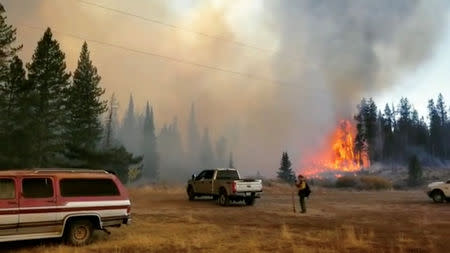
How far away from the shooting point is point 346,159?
506ft

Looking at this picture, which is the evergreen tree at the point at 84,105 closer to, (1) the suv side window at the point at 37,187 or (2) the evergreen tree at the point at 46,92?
(2) the evergreen tree at the point at 46,92

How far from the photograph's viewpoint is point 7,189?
→ 11.9 metres

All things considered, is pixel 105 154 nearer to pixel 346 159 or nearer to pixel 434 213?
pixel 434 213

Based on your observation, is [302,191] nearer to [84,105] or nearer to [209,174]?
[209,174]

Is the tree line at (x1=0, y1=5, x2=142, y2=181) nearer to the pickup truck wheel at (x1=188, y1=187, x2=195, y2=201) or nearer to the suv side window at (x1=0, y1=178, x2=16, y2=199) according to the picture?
the pickup truck wheel at (x1=188, y1=187, x2=195, y2=201)

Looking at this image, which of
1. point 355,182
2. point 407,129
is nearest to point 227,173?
point 355,182

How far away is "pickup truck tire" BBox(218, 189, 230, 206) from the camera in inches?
1081

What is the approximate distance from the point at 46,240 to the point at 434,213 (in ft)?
61.1

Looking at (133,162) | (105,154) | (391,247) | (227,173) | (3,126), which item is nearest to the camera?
(391,247)

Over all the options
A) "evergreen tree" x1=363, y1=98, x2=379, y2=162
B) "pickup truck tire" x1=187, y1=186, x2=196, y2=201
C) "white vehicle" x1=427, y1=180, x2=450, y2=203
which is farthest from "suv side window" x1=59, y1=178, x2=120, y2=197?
"evergreen tree" x1=363, y1=98, x2=379, y2=162

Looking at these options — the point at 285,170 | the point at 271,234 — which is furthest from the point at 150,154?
the point at 271,234

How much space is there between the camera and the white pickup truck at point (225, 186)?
27.1 m

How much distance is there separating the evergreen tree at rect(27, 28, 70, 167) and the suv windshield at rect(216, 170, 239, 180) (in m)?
27.6

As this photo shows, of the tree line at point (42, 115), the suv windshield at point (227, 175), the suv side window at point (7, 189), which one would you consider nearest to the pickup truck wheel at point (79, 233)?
the suv side window at point (7, 189)
